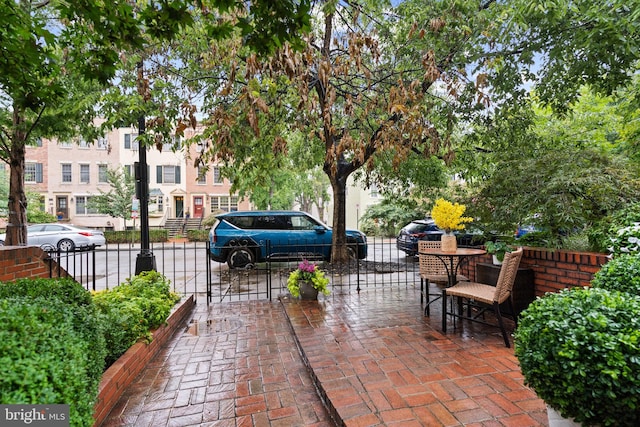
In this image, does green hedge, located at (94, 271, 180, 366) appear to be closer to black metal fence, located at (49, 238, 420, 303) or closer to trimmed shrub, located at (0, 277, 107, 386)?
trimmed shrub, located at (0, 277, 107, 386)

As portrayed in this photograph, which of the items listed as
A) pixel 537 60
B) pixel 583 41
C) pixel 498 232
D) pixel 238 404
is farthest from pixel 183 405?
pixel 537 60

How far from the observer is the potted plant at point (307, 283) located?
523 cm

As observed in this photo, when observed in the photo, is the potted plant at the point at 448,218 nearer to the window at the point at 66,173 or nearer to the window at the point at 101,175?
the window at the point at 101,175

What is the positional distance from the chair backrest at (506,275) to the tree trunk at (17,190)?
880cm

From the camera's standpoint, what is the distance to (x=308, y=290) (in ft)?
17.3

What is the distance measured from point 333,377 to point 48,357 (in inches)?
78.0

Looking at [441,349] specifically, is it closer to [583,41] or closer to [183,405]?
[183,405]

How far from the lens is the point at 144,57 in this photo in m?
5.34

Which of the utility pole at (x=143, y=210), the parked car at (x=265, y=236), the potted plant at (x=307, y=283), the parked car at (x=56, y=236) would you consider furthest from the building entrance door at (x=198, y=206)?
the potted plant at (x=307, y=283)

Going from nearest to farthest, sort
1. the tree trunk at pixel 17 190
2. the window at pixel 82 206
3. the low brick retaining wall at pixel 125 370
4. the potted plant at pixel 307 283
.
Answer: the low brick retaining wall at pixel 125 370, the potted plant at pixel 307 283, the tree trunk at pixel 17 190, the window at pixel 82 206

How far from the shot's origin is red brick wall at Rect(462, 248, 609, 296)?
352cm

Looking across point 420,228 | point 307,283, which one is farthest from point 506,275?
point 420,228

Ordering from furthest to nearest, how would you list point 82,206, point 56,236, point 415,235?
point 82,206 → point 56,236 → point 415,235

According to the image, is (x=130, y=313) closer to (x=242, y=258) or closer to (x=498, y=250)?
(x=498, y=250)
